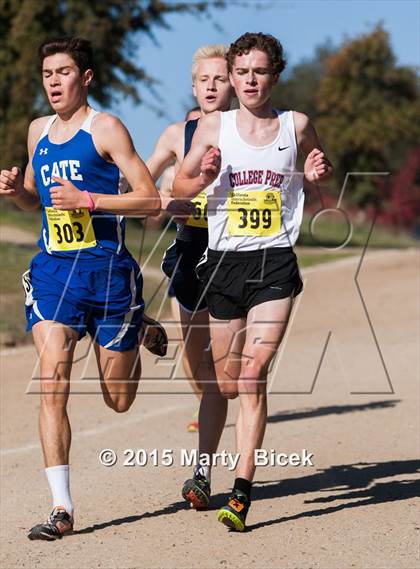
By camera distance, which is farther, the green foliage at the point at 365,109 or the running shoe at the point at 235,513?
the green foliage at the point at 365,109

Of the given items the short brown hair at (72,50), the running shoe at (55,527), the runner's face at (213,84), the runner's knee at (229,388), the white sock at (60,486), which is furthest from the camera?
the runner's face at (213,84)

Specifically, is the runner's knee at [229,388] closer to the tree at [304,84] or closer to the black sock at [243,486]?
the black sock at [243,486]

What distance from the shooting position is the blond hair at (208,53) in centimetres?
738

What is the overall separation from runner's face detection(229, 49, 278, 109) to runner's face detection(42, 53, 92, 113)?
2.78ft

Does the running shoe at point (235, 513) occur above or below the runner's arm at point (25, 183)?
below

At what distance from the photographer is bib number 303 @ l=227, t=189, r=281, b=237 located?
254 inches

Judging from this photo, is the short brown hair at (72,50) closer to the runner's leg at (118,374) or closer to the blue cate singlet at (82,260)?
the blue cate singlet at (82,260)

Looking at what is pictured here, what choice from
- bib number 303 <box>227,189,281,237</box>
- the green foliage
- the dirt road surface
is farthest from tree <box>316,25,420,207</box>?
bib number 303 <box>227,189,281,237</box>

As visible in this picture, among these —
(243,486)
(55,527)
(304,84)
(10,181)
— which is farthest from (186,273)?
(304,84)

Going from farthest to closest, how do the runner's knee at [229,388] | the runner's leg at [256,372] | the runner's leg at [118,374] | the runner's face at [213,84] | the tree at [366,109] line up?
the tree at [366,109]
the runner's face at [213,84]
the runner's knee at [229,388]
the runner's leg at [118,374]
the runner's leg at [256,372]

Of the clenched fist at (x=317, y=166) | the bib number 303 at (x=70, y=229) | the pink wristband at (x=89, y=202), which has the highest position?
the clenched fist at (x=317, y=166)

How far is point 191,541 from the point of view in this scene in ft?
20.1

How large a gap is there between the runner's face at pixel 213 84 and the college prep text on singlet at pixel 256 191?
768 mm

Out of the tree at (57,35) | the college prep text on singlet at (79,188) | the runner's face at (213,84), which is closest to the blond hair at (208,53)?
the runner's face at (213,84)
